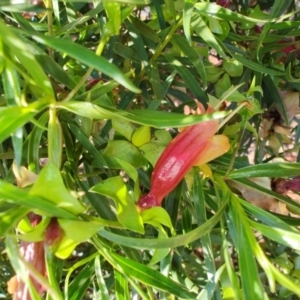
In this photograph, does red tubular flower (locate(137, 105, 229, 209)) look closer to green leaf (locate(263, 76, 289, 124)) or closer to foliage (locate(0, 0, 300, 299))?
foliage (locate(0, 0, 300, 299))

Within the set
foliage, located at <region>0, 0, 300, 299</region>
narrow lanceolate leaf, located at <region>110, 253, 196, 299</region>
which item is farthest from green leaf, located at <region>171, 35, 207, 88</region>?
narrow lanceolate leaf, located at <region>110, 253, 196, 299</region>

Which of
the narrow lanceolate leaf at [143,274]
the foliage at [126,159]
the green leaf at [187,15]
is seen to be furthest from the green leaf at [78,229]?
the green leaf at [187,15]

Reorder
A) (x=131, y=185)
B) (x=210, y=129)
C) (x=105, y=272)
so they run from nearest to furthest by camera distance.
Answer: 1. (x=210, y=129)
2. (x=131, y=185)
3. (x=105, y=272)

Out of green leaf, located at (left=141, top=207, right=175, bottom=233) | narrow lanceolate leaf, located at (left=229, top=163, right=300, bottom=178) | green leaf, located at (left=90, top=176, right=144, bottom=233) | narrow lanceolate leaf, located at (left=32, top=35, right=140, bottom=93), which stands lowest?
narrow lanceolate leaf, located at (left=229, top=163, right=300, bottom=178)

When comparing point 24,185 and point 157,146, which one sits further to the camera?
point 157,146

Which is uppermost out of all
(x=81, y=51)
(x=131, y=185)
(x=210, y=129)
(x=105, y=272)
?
(x=81, y=51)

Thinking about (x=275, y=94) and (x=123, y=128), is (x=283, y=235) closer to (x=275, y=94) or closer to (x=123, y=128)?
(x=123, y=128)

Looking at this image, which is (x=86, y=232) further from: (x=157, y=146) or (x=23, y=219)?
(x=157, y=146)

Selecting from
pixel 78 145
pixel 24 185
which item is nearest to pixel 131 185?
pixel 78 145

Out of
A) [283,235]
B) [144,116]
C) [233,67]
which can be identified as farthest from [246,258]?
[233,67]
